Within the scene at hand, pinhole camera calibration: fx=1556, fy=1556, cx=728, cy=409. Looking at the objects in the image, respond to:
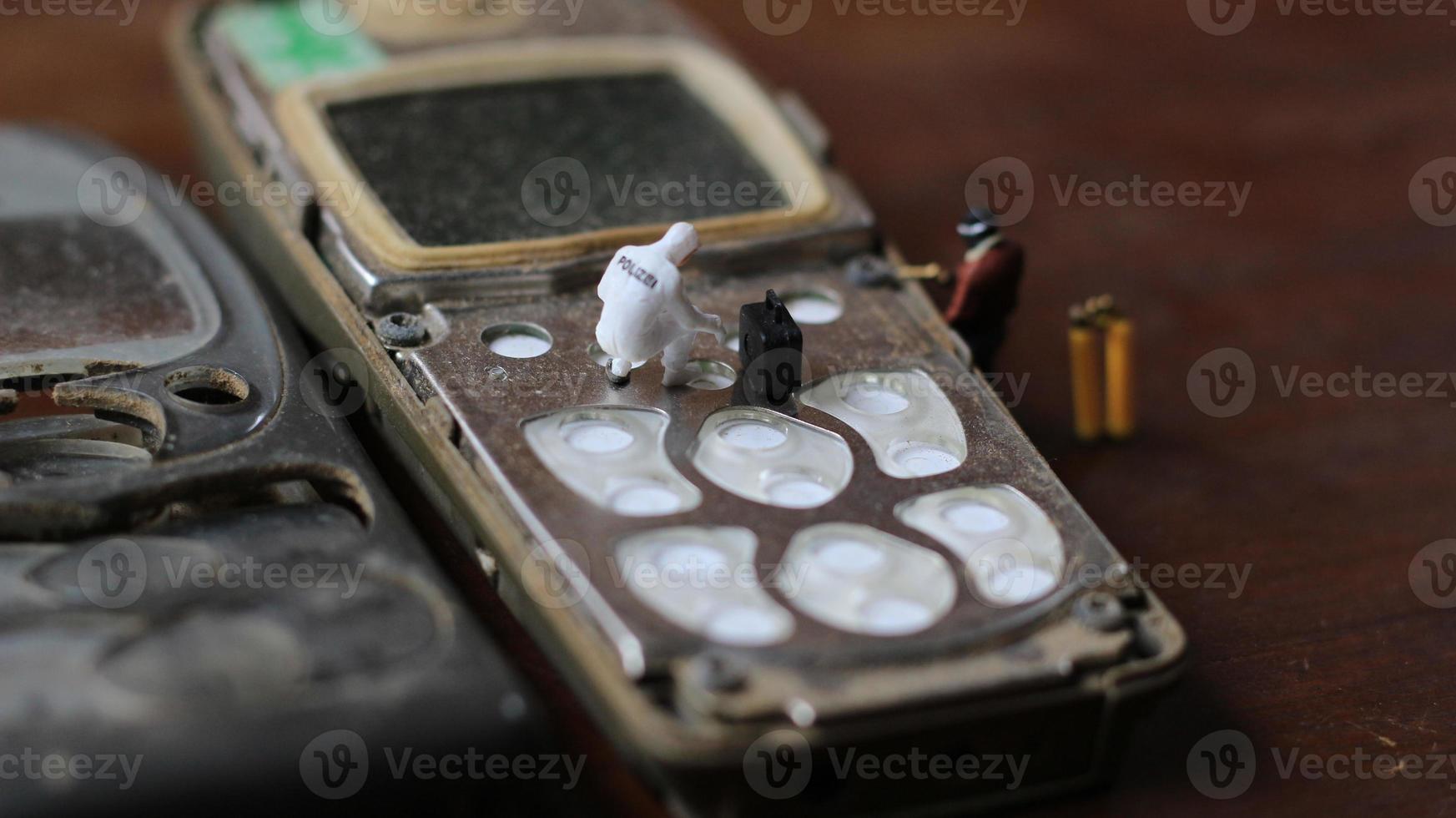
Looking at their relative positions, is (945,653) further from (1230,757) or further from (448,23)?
(448,23)

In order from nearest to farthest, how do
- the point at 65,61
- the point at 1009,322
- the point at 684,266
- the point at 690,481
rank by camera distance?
the point at 690,481 → the point at 684,266 → the point at 1009,322 → the point at 65,61

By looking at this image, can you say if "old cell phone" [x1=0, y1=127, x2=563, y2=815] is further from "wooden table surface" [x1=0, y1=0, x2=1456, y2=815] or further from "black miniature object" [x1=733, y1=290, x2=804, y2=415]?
"wooden table surface" [x1=0, y1=0, x2=1456, y2=815]

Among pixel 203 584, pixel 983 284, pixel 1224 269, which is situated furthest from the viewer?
pixel 1224 269

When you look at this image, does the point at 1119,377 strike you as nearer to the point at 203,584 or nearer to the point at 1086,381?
the point at 1086,381

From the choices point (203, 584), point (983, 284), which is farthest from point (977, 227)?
point (203, 584)

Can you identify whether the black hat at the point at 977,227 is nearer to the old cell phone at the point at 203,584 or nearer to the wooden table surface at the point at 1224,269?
the wooden table surface at the point at 1224,269

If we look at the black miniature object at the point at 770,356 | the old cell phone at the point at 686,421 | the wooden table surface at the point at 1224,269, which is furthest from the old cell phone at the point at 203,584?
the wooden table surface at the point at 1224,269

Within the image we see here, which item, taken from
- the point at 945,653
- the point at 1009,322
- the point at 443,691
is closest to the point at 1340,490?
the point at 1009,322
